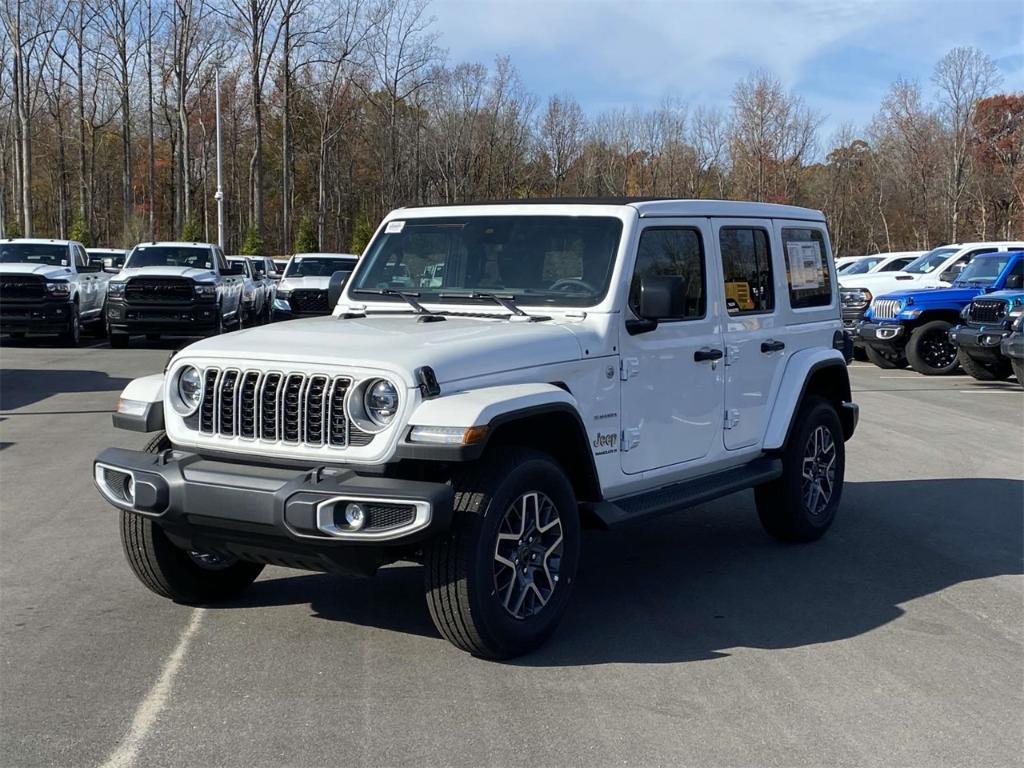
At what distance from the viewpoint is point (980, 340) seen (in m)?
16.9

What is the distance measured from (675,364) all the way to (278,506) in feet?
8.01

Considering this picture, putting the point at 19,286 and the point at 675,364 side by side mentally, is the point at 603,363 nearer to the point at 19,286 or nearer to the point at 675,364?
the point at 675,364

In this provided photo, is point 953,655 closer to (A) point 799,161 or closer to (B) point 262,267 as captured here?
(B) point 262,267

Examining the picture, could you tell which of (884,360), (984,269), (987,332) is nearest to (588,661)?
(987,332)

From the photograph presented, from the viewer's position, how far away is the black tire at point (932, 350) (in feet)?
63.0

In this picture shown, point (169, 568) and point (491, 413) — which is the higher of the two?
point (491, 413)

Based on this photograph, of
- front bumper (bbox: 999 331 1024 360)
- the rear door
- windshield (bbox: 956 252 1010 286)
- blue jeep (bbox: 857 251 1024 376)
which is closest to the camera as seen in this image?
the rear door

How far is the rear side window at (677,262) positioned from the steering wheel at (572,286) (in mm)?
227

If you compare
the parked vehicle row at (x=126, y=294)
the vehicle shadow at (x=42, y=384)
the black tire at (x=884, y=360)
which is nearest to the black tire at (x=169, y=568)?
the vehicle shadow at (x=42, y=384)

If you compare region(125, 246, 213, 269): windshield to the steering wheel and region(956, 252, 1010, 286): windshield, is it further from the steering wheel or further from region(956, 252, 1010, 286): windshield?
the steering wheel

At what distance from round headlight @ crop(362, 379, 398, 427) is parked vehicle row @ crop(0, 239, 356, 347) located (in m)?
15.2

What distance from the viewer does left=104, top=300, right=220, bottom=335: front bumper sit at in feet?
68.9

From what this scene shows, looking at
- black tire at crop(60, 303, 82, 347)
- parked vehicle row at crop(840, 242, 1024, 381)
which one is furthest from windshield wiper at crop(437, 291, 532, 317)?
black tire at crop(60, 303, 82, 347)

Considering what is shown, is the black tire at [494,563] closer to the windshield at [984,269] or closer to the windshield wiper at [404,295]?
the windshield wiper at [404,295]
